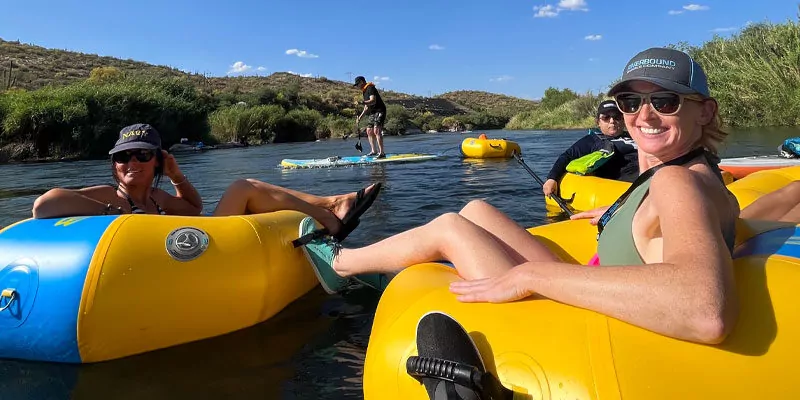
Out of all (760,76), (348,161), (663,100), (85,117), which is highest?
(760,76)

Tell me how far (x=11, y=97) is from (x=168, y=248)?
2032cm

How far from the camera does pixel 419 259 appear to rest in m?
2.29

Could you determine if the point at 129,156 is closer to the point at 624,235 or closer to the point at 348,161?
the point at 624,235

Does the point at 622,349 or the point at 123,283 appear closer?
the point at 622,349

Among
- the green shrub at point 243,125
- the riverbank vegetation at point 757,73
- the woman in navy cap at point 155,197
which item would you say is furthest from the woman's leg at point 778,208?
the green shrub at point 243,125

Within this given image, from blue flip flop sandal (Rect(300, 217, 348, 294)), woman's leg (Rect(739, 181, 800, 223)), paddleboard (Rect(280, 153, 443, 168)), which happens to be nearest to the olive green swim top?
woman's leg (Rect(739, 181, 800, 223))

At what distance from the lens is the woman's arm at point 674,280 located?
1.22 m

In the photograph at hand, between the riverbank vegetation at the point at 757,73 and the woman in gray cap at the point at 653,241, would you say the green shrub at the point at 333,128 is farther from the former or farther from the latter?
the woman in gray cap at the point at 653,241

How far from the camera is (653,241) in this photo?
1502 mm

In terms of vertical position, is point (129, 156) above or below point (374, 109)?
below

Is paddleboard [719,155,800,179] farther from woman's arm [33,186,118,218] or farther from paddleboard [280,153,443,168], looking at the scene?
paddleboard [280,153,443,168]

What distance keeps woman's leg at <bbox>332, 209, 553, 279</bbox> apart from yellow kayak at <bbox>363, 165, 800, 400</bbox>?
0.88 ft

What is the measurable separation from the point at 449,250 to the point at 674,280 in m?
0.98

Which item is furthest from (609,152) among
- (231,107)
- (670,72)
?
(231,107)
